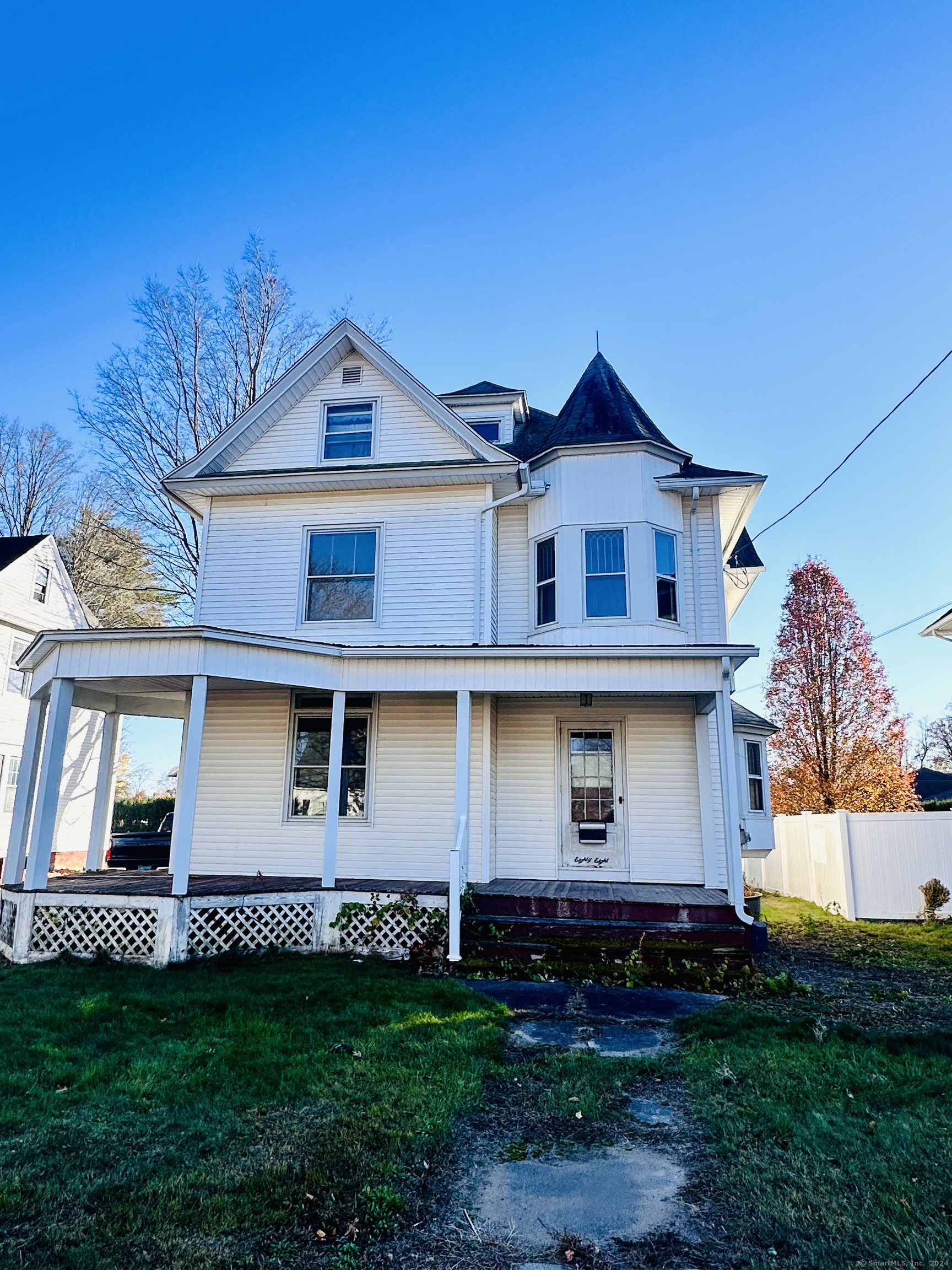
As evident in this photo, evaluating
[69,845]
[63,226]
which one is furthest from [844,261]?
[69,845]

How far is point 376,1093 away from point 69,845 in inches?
722

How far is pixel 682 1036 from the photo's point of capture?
20.3 feet

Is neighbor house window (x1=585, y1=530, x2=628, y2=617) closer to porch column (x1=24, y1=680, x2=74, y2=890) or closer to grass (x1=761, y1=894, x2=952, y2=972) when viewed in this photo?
grass (x1=761, y1=894, x2=952, y2=972)

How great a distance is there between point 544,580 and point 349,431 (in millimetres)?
4242

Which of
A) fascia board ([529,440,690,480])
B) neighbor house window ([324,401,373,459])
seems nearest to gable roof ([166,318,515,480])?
neighbor house window ([324,401,373,459])

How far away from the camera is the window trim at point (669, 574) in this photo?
11.4m

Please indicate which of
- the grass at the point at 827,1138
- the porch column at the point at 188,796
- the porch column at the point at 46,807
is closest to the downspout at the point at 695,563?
the grass at the point at 827,1138

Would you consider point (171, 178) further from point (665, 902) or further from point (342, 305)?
point (665, 902)

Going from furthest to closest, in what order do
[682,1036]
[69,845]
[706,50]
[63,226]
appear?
[69,845]
[63,226]
[706,50]
[682,1036]

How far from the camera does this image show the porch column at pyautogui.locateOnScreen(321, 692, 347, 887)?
9305mm

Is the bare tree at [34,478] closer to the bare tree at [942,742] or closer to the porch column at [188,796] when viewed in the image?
the porch column at [188,796]

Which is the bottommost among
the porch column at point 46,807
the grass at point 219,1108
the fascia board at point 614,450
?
the grass at point 219,1108

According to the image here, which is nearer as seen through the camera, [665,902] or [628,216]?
[665,902]

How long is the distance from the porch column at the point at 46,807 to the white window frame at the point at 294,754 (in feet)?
10.6
